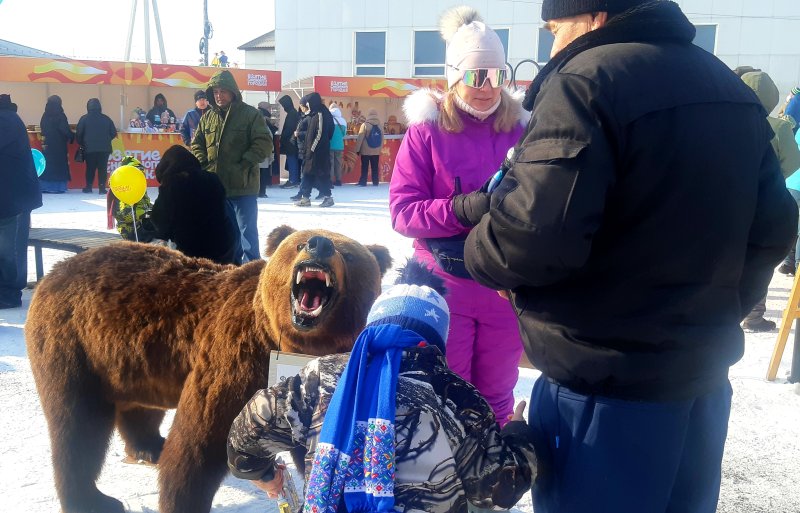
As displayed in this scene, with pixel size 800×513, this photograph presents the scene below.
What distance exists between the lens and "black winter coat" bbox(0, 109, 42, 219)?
5967 mm

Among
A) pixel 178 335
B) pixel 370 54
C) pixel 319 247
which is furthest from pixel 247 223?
pixel 370 54

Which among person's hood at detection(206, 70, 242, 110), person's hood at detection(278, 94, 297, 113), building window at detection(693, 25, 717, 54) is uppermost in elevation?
building window at detection(693, 25, 717, 54)

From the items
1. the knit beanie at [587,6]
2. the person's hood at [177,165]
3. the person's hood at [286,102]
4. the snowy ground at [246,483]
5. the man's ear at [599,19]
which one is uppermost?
the person's hood at [286,102]

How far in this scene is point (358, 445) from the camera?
158cm

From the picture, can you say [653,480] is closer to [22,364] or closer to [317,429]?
[317,429]

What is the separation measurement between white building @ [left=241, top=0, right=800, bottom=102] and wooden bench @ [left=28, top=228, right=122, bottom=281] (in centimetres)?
2090

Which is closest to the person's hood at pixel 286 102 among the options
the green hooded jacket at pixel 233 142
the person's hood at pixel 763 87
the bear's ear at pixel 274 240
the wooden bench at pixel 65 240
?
the green hooded jacket at pixel 233 142

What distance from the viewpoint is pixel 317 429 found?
1683mm

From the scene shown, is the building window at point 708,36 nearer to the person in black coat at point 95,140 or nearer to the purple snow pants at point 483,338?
the person in black coat at point 95,140

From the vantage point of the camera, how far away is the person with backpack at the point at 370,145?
15.9 meters

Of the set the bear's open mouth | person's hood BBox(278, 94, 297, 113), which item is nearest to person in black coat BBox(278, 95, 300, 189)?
person's hood BBox(278, 94, 297, 113)

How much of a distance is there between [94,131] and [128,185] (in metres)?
9.07

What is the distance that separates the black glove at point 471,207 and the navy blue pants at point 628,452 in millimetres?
777

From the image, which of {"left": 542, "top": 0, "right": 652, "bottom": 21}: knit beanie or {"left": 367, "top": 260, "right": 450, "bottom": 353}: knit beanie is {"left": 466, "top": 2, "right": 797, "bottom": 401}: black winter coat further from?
{"left": 367, "top": 260, "right": 450, "bottom": 353}: knit beanie
